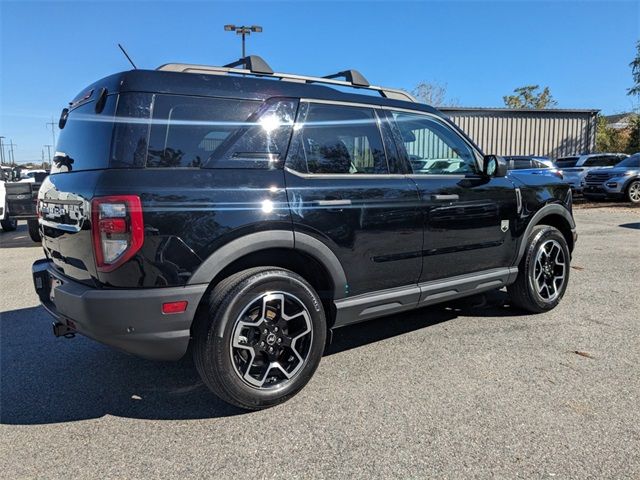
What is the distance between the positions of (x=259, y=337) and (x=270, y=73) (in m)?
1.79

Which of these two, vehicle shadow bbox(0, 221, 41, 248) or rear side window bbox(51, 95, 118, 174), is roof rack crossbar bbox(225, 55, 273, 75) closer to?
rear side window bbox(51, 95, 118, 174)

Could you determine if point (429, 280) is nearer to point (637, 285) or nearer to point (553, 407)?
point (553, 407)

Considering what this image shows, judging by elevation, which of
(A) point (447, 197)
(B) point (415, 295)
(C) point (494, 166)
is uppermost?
(C) point (494, 166)

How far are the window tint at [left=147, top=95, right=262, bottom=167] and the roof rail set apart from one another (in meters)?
0.26

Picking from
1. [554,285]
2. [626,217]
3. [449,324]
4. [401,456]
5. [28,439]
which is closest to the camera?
[401,456]

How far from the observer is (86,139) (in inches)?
119

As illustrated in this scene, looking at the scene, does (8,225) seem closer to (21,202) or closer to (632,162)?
(21,202)

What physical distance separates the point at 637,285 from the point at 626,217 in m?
9.29

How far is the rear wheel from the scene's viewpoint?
17.2m

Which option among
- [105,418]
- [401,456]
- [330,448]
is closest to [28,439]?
[105,418]

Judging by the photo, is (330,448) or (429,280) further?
(429,280)

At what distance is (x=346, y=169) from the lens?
134 inches

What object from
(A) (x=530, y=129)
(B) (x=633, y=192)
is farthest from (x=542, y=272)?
(A) (x=530, y=129)

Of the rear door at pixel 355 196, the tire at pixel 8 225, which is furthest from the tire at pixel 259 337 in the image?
the tire at pixel 8 225
